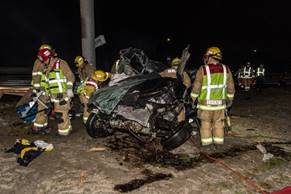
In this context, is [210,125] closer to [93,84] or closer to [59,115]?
[93,84]

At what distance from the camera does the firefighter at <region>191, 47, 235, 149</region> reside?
5531 mm

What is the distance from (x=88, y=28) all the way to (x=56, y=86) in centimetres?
257

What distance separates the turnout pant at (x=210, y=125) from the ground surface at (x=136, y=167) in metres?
0.28

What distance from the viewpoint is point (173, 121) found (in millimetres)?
5555

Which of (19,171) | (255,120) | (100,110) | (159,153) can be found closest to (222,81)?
(159,153)

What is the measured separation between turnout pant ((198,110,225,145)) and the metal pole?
13.2 feet

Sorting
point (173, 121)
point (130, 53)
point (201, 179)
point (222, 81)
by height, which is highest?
point (130, 53)

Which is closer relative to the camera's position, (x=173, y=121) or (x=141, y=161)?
(x=141, y=161)

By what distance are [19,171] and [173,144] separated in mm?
2650

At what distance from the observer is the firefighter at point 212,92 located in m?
5.53

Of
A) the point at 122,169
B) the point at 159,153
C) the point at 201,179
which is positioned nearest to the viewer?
the point at 201,179

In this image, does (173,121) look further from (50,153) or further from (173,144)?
(50,153)

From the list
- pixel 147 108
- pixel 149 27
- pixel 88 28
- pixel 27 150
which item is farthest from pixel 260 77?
pixel 149 27

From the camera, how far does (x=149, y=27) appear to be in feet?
133
